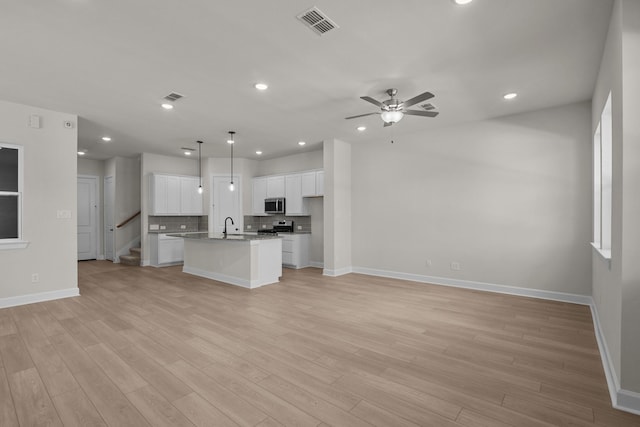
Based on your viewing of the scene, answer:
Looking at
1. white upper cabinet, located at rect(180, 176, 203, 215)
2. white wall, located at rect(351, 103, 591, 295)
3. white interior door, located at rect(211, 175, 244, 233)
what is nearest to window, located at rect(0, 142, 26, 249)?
white upper cabinet, located at rect(180, 176, 203, 215)

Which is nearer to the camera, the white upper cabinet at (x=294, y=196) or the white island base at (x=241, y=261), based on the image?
the white island base at (x=241, y=261)

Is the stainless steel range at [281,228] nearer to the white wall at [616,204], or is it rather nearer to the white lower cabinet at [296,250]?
the white lower cabinet at [296,250]

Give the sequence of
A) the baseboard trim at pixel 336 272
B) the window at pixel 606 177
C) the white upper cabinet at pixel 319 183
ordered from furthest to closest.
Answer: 1. the white upper cabinet at pixel 319 183
2. the baseboard trim at pixel 336 272
3. the window at pixel 606 177

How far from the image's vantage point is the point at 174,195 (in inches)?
318

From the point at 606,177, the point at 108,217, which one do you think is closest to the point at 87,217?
the point at 108,217

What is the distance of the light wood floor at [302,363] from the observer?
1964 millimetres

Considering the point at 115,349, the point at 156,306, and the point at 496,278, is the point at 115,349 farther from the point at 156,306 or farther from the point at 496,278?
the point at 496,278

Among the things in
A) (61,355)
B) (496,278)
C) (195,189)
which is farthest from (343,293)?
(195,189)

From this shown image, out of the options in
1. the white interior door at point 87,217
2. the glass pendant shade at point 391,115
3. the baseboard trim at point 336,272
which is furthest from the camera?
the white interior door at point 87,217

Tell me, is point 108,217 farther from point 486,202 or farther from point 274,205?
point 486,202

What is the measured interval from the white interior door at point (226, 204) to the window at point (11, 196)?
4114 mm

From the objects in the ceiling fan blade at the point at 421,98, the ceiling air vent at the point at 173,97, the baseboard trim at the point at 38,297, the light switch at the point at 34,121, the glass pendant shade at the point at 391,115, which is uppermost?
the ceiling air vent at the point at 173,97

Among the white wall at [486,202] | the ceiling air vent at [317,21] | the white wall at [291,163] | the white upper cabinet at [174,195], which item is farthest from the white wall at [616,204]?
the white upper cabinet at [174,195]

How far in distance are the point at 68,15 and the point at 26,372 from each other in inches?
113
